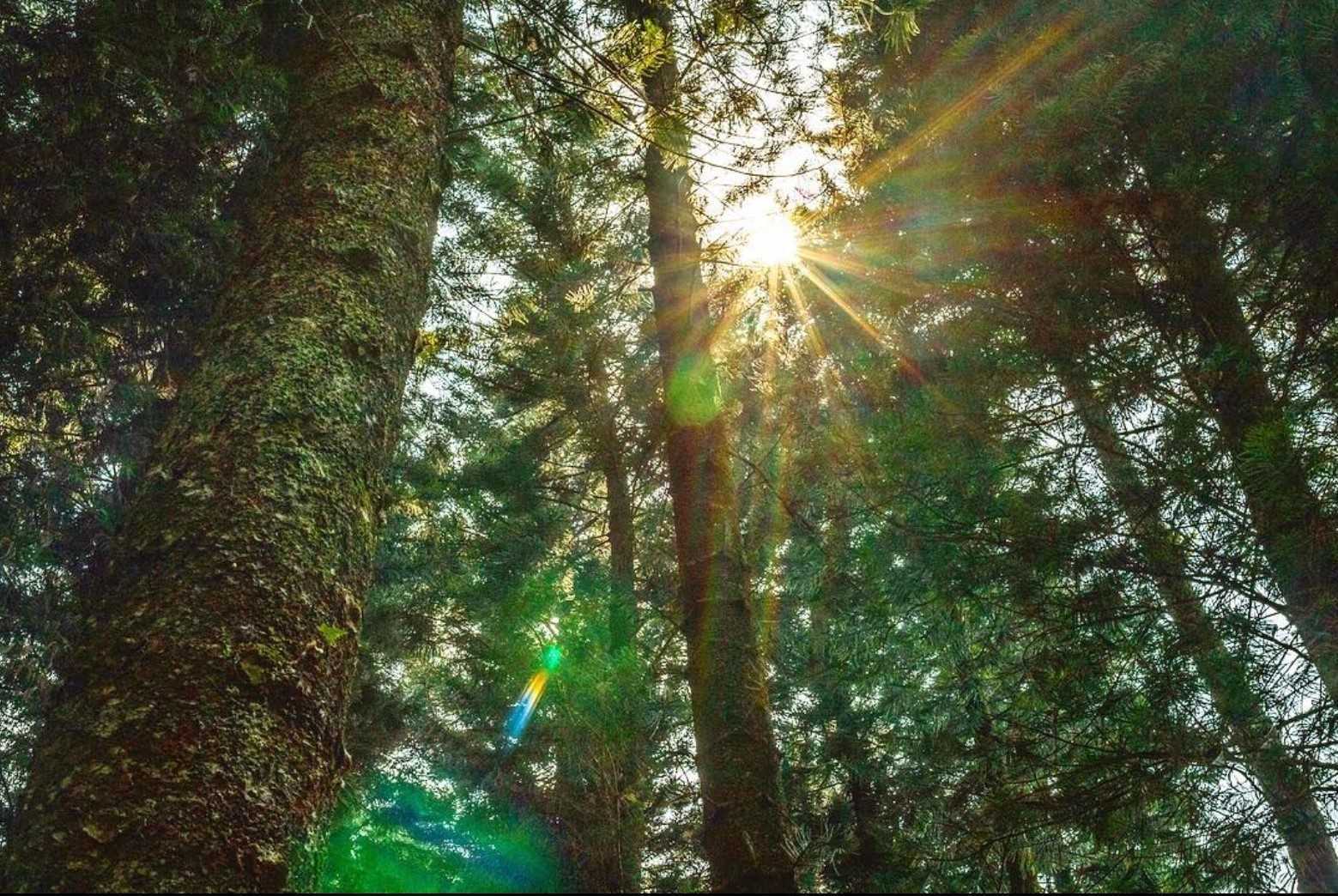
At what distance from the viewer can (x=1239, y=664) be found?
11.3 ft

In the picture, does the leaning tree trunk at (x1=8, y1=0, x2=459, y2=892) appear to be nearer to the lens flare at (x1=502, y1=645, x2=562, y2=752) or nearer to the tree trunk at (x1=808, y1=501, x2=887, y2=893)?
the lens flare at (x1=502, y1=645, x2=562, y2=752)

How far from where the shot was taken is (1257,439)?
271 centimetres

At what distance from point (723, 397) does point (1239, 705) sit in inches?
128

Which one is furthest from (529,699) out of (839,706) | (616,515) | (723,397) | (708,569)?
(708,569)

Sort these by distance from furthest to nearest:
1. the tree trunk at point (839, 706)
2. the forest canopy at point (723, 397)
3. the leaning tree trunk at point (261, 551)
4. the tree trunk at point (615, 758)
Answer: the tree trunk at point (839, 706) → the tree trunk at point (615, 758) → the forest canopy at point (723, 397) → the leaning tree trunk at point (261, 551)

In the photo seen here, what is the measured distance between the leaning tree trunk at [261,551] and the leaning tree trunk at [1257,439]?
302cm

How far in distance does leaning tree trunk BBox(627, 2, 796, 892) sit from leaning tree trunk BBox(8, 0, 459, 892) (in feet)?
4.55

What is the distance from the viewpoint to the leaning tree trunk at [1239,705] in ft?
10.9

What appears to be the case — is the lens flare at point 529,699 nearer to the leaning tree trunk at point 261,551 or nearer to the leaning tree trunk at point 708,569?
the leaning tree trunk at point 708,569

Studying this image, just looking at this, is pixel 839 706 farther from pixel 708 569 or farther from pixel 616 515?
pixel 708 569

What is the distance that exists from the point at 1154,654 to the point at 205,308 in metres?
6.45

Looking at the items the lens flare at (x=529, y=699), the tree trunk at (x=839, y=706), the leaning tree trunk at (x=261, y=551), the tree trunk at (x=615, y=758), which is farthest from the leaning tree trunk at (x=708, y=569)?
the tree trunk at (x=839, y=706)

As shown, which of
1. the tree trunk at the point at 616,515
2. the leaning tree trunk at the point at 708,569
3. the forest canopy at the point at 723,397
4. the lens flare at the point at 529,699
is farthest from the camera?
the tree trunk at the point at 616,515

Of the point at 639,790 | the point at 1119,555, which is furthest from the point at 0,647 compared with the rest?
the point at 1119,555
